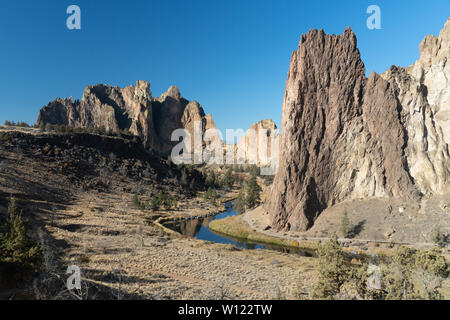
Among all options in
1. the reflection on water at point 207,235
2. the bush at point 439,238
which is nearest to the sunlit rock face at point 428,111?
the bush at point 439,238

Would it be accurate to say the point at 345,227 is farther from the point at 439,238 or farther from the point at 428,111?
the point at 428,111

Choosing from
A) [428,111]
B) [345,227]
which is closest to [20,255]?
[345,227]

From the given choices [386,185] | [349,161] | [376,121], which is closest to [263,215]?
[349,161]

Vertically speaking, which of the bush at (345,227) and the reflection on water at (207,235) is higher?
the bush at (345,227)

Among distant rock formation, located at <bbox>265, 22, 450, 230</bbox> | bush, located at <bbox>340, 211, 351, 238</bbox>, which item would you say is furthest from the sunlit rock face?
bush, located at <bbox>340, 211, 351, 238</bbox>

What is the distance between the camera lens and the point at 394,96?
58.0 metres

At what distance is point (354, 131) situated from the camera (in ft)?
194

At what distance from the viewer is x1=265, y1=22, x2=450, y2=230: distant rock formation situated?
178ft

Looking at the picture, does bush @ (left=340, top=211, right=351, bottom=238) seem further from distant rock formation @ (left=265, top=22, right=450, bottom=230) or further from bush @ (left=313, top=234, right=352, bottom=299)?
bush @ (left=313, top=234, right=352, bottom=299)

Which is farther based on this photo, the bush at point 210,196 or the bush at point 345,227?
the bush at point 210,196

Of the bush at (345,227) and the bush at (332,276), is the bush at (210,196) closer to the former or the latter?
the bush at (345,227)

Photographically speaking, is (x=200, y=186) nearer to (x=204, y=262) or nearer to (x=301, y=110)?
(x=301, y=110)

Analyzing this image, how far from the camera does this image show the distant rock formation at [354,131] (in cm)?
5412

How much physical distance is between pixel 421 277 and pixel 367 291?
13.9 feet
